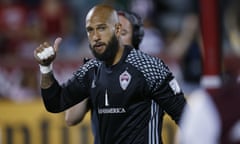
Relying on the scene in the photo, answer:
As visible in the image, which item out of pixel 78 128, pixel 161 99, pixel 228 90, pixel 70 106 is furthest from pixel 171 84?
pixel 78 128

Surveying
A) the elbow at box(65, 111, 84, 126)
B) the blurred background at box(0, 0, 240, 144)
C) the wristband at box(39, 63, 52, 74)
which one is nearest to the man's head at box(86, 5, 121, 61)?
the wristband at box(39, 63, 52, 74)

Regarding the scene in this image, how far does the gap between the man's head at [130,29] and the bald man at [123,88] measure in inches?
23.9

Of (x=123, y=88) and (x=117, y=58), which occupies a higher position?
(x=117, y=58)

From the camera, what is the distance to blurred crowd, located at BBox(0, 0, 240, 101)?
38.0ft

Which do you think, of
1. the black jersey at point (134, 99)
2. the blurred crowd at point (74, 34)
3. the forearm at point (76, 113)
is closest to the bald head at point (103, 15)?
the black jersey at point (134, 99)

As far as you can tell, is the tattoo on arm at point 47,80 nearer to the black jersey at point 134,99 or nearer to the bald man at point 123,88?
the bald man at point 123,88

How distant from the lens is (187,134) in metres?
3.81

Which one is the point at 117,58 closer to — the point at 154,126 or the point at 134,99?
the point at 134,99

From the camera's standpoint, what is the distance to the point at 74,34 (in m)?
13.3

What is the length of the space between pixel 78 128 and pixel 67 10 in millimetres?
3335

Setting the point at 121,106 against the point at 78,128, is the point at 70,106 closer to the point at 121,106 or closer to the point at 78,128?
the point at 121,106

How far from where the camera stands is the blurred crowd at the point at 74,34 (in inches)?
456

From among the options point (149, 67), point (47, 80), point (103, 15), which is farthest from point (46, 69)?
point (149, 67)

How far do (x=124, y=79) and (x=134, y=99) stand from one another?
0.15 m
